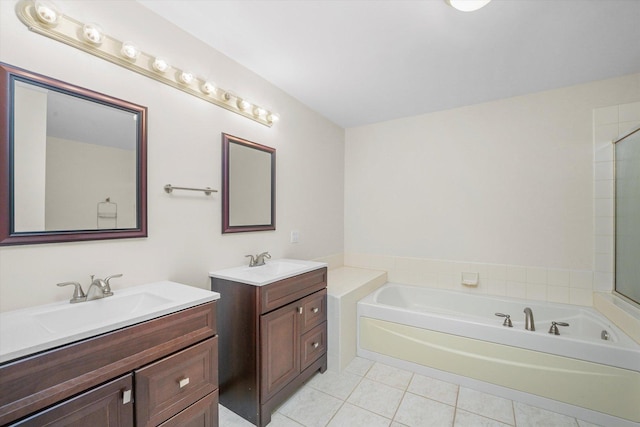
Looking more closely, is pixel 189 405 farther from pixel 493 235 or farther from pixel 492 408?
pixel 493 235

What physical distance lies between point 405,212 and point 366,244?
642 millimetres

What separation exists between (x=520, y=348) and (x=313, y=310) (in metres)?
1.51

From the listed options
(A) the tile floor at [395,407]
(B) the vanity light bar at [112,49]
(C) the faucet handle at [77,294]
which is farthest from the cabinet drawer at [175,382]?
(B) the vanity light bar at [112,49]

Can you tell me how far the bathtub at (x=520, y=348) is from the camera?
1678 mm

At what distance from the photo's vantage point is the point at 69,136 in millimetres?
1270

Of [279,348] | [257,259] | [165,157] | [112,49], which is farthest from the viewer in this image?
[257,259]

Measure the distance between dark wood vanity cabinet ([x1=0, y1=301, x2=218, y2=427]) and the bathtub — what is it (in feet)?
5.17

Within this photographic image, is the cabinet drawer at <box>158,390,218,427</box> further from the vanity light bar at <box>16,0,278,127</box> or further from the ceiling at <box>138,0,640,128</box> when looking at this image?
the ceiling at <box>138,0,640,128</box>

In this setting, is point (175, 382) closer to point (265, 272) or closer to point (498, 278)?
point (265, 272)

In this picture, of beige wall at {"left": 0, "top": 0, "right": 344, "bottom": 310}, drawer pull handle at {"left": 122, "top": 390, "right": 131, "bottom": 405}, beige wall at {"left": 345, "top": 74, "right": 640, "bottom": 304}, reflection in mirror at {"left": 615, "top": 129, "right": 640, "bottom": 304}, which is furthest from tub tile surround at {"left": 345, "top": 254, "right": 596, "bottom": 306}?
drawer pull handle at {"left": 122, "top": 390, "right": 131, "bottom": 405}

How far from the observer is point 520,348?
192cm

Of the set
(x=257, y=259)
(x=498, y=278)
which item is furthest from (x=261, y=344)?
(x=498, y=278)

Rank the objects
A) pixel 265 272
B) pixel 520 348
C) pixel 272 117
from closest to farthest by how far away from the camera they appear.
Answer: pixel 520 348 < pixel 265 272 < pixel 272 117

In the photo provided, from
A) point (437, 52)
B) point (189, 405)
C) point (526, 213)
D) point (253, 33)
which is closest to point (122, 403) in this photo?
point (189, 405)
